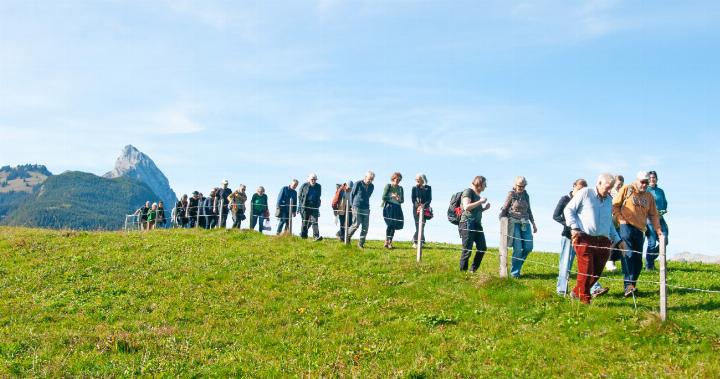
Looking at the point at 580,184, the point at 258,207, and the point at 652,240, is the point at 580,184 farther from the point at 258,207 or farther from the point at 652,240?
the point at 258,207

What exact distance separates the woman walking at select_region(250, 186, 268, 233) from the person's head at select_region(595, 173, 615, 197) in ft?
56.2

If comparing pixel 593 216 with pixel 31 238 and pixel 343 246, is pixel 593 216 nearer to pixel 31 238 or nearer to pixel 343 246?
pixel 343 246

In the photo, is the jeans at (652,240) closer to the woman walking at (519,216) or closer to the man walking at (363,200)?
the woman walking at (519,216)

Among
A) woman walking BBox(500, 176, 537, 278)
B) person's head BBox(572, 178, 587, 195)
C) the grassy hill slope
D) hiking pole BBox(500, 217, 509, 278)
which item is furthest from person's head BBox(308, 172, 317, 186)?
person's head BBox(572, 178, 587, 195)

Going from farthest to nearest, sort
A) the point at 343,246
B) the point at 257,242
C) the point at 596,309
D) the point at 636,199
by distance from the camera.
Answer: the point at 257,242, the point at 343,246, the point at 636,199, the point at 596,309

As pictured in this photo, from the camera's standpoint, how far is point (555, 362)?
425 inches

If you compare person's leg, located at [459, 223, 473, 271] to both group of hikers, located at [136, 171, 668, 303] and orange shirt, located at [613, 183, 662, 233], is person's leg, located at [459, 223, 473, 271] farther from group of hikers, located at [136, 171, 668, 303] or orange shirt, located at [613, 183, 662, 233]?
orange shirt, located at [613, 183, 662, 233]

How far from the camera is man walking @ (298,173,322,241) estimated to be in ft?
81.1

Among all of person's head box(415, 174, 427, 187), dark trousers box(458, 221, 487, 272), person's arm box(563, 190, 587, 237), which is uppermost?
person's head box(415, 174, 427, 187)

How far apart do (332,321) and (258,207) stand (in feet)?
48.1

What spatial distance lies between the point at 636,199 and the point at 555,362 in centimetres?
525

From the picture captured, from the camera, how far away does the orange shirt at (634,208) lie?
1420 cm

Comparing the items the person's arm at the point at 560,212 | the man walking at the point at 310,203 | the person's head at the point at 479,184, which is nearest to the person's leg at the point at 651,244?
the person's arm at the point at 560,212

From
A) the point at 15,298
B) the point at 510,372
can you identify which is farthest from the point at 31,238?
the point at 510,372
